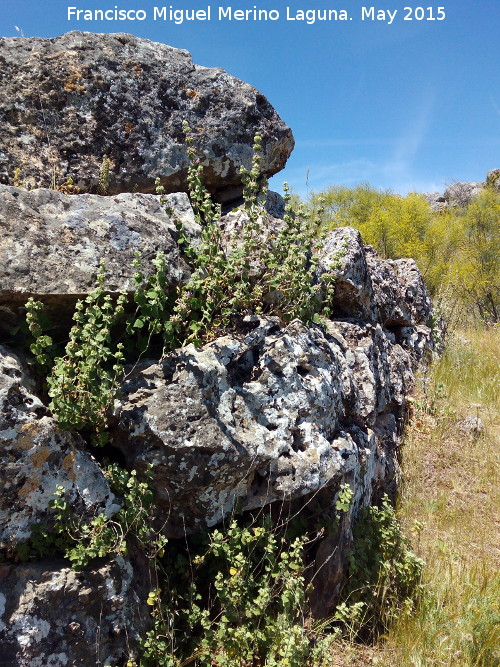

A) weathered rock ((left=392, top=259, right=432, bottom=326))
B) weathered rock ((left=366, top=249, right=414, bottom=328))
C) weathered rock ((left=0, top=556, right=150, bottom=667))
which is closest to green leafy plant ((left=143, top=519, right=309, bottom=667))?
weathered rock ((left=0, top=556, right=150, bottom=667))

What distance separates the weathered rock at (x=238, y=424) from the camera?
3.00 m

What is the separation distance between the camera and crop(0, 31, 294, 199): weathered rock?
442 centimetres

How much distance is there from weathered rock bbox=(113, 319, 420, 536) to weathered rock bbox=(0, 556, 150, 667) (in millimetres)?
503

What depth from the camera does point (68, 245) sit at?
124 inches

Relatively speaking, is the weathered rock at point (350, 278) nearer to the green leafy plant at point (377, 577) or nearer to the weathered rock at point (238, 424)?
the weathered rock at point (238, 424)

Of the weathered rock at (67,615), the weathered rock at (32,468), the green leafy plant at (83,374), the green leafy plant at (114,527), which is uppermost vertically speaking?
the green leafy plant at (83,374)

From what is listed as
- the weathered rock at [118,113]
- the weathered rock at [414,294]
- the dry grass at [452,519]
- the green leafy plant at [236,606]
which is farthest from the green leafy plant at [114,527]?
the weathered rock at [414,294]

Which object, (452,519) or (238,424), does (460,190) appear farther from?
(238,424)

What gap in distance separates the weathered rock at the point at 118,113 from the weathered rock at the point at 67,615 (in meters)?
3.10

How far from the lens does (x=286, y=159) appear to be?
561 cm

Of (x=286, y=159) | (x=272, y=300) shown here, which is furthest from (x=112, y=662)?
(x=286, y=159)

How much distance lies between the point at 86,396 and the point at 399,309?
483 centimetres

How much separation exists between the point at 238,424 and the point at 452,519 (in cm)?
259

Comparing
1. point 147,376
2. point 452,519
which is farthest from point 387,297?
point 147,376
